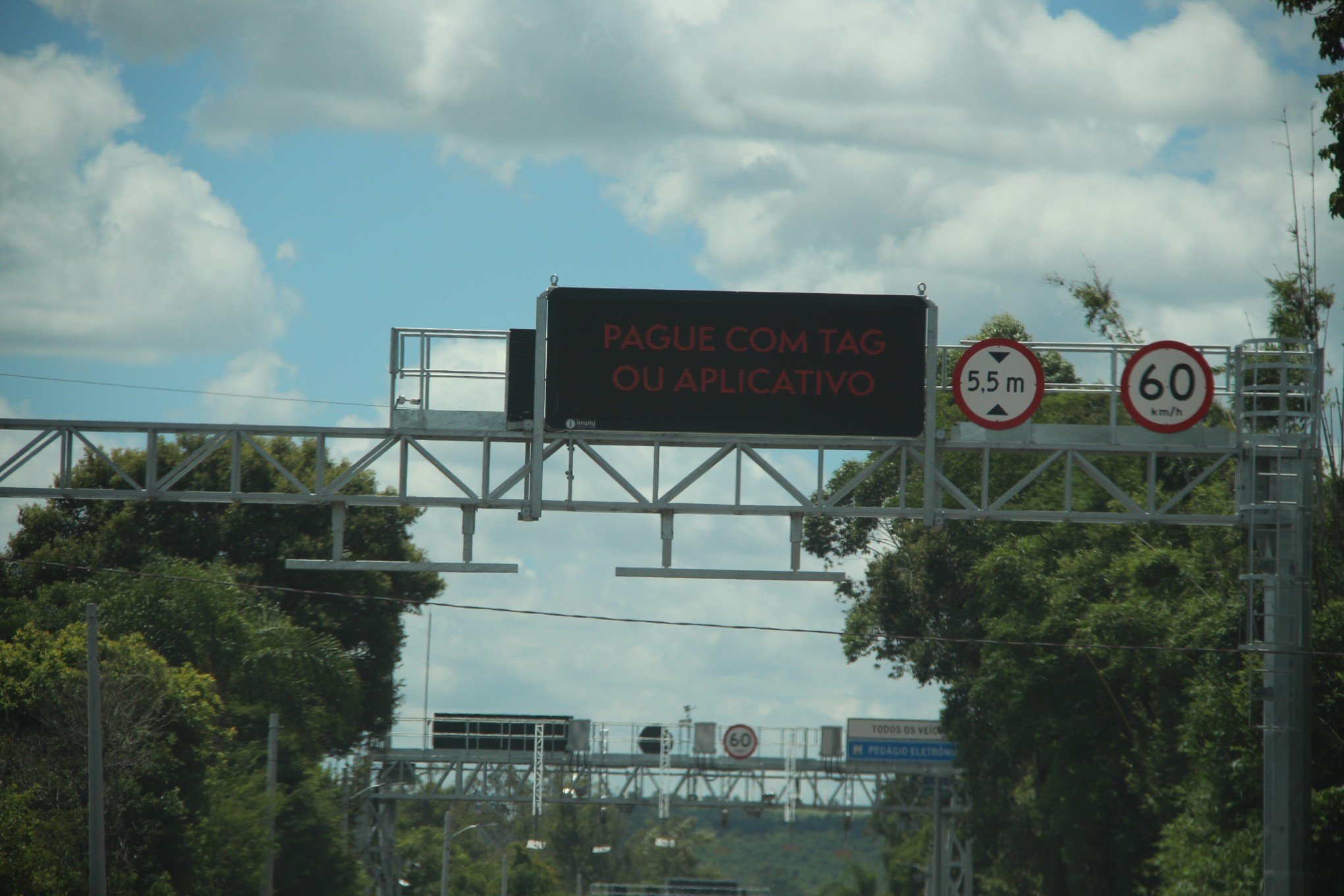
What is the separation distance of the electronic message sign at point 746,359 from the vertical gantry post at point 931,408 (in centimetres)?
10

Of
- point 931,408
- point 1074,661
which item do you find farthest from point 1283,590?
point 1074,661

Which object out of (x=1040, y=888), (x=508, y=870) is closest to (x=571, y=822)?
(x=508, y=870)

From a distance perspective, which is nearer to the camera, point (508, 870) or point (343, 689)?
point (343, 689)

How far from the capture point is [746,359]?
75.5 feet

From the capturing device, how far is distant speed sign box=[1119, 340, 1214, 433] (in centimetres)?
2352

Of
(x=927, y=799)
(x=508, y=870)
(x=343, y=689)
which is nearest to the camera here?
(x=343, y=689)

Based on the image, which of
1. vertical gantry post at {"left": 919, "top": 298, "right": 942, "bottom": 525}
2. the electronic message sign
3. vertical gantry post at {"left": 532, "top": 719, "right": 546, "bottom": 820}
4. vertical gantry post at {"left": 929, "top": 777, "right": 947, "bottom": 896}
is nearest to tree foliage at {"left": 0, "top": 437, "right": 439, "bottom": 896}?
vertical gantry post at {"left": 532, "top": 719, "right": 546, "bottom": 820}

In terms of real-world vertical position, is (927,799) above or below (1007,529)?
below

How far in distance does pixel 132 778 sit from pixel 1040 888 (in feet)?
95.9

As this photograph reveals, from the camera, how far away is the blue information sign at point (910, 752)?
5869 cm

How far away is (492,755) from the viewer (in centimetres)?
5834

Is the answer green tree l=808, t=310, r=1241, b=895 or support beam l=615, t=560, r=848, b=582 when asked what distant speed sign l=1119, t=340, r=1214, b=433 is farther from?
green tree l=808, t=310, r=1241, b=895

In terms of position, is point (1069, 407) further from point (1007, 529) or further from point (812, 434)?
point (812, 434)

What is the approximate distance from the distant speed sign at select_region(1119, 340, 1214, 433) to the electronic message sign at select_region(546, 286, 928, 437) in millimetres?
2951
